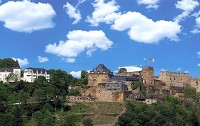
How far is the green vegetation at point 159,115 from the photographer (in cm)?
9794

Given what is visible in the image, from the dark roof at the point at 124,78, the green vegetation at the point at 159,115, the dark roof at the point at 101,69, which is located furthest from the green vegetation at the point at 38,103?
the dark roof at the point at 124,78

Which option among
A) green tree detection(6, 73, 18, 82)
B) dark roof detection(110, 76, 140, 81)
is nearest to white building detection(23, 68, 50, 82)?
green tree detection(6, 73, 18, 82)

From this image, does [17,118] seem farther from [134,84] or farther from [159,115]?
[134,84]

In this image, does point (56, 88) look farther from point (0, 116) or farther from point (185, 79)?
point (185, 79)

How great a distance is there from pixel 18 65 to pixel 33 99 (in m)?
43.1

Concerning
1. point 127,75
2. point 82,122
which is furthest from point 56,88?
point 127,75

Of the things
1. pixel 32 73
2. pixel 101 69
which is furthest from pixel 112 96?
pixel 32 73

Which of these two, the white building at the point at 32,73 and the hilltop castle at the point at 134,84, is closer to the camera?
the hilltop castle at the point at 134,84

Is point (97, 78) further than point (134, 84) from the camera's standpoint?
Yes

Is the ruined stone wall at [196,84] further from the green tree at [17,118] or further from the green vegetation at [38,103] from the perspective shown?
the green tree at [17,118]

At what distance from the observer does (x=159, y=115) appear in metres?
102

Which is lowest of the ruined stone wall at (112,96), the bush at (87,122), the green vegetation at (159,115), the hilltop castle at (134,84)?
the bush at (87,122)

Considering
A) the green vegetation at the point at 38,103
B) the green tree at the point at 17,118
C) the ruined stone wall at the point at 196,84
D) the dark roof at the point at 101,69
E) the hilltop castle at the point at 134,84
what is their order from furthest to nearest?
the ruined stone wall at the point at 196,84, the dark roof at the point at 101,69, the hilltop castle at the point at 134,84, the green vegetation at the point at 38,103, the green tree at the point at 17,118

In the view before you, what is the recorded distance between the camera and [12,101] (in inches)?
4097
